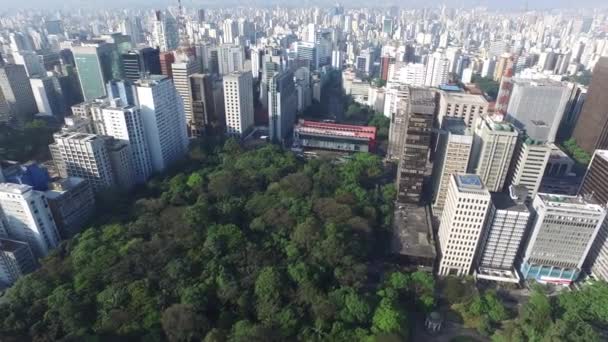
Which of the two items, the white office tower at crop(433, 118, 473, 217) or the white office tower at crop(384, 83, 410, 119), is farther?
the white office tower at crop(384, 83, 410, 119)

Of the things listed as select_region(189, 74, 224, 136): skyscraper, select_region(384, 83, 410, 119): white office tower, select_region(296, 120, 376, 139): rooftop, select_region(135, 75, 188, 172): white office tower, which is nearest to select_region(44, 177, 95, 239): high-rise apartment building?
select_region(135, 75, 188, 172): white office tower

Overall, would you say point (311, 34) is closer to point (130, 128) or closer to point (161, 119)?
point (161, 119)

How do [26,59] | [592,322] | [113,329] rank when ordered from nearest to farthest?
[113,329] < [592,322] < [26,59]

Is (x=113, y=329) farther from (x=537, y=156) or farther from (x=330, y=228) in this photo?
(x=537, y=156)

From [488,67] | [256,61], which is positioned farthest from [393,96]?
[488,67]

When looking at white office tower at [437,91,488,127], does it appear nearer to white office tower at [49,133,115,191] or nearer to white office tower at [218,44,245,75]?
white office tower at [49,133,115,191]

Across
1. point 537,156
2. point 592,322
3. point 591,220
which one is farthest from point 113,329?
point 537,156
